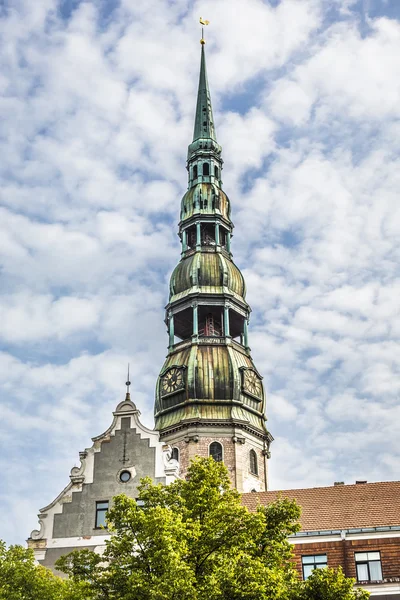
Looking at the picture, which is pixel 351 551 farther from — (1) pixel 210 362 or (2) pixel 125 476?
(1) pixel 210 362

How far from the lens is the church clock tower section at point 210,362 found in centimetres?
6350

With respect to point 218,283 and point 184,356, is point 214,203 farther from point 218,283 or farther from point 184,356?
point 184,356

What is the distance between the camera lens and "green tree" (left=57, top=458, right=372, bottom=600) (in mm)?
27359

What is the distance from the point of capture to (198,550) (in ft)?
96.2

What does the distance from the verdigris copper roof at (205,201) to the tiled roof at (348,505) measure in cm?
3611

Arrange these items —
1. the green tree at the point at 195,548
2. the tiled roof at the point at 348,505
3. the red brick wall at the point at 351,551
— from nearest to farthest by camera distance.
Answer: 1. the green tree at the point at 195,548
2. the red brick wall at the point at 351,551
3. the tiled roof at the point at 348,505

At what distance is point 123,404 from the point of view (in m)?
43.6

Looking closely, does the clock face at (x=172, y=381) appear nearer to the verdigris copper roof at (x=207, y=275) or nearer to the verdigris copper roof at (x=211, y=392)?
the verdigris copper roof at (x=211, y=392)

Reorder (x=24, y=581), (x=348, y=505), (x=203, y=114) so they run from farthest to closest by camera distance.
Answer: (x=203, y=114) → (x=348, y=505) → (x=24, y=581)

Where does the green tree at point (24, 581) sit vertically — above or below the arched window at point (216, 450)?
below

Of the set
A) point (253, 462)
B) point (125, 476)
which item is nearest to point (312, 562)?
point (125, 476)

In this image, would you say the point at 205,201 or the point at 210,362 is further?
the point at 205,201

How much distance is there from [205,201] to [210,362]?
51.7 ft

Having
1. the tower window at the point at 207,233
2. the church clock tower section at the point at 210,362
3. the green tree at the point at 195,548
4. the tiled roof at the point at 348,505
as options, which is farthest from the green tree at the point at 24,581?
the tower window at the point at 207,233
